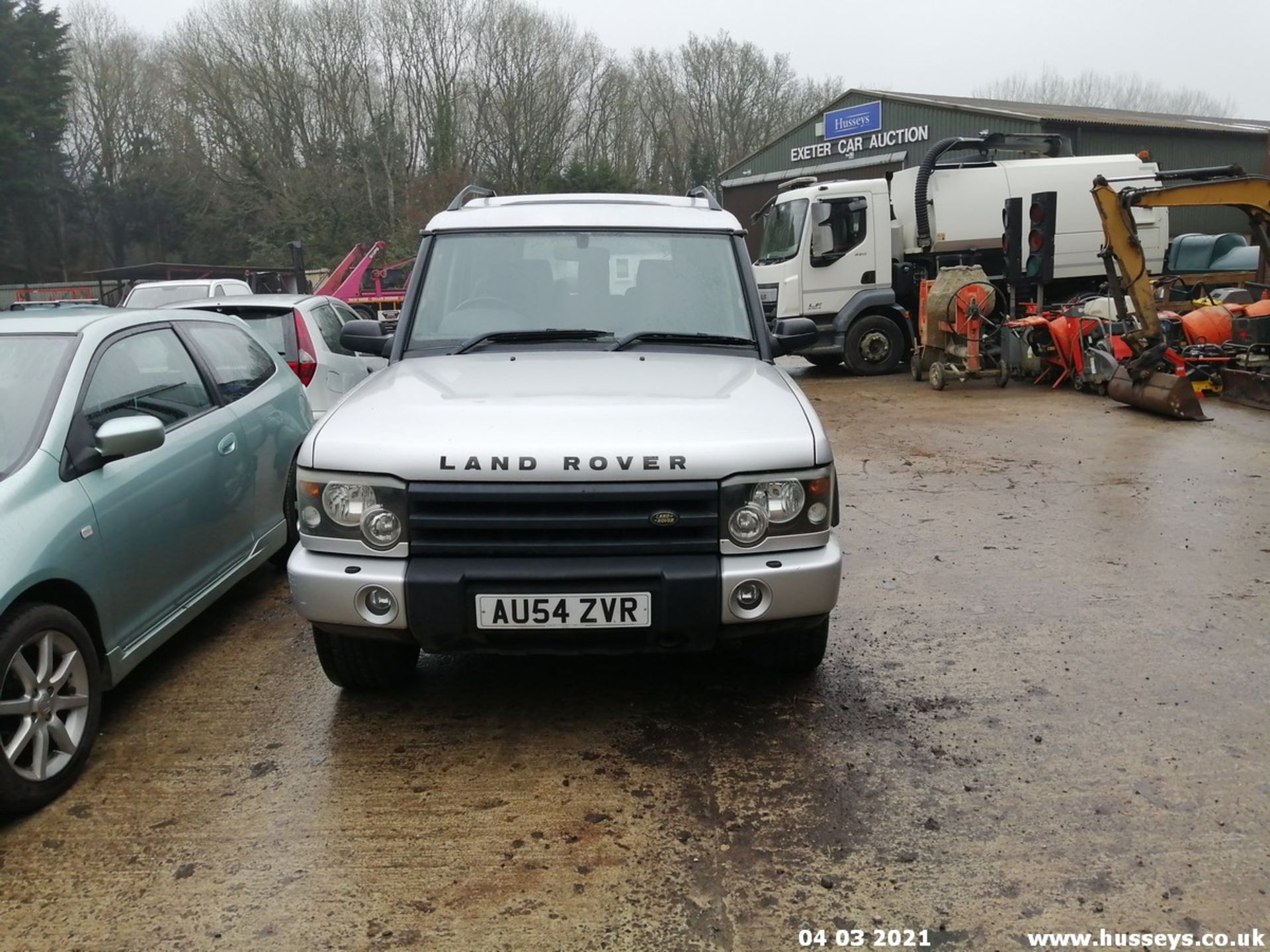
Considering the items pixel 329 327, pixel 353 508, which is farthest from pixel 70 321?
pixel 329 327

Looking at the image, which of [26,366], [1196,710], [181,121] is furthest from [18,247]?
[1196,710]

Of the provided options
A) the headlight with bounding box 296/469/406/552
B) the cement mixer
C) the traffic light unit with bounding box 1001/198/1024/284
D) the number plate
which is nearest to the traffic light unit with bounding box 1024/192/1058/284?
A: the cement mixer

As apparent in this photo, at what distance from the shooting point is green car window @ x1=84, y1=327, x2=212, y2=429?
13.4 feet

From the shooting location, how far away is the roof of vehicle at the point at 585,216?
4.88 m

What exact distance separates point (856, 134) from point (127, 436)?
1197 inches

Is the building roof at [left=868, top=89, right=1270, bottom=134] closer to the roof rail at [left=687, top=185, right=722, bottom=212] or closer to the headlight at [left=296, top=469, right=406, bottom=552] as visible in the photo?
the roof rail at [left=687, top=185, right=722, bottom=212]

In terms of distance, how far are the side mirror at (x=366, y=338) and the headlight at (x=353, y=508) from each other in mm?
1531

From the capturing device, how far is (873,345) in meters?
16.2

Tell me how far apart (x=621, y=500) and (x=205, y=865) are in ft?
5.37

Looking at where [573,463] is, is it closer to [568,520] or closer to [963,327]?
[568,520]

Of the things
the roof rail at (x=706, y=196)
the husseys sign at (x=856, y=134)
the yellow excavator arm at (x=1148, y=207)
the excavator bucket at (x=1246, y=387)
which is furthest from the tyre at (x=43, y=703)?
the husseys sign at (x=856, y=134)

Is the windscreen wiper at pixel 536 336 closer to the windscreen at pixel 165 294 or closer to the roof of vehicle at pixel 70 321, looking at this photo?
the roof of vehicle at pixel 70 321

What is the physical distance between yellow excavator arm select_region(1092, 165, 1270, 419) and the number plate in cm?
955

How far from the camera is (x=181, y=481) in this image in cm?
432
